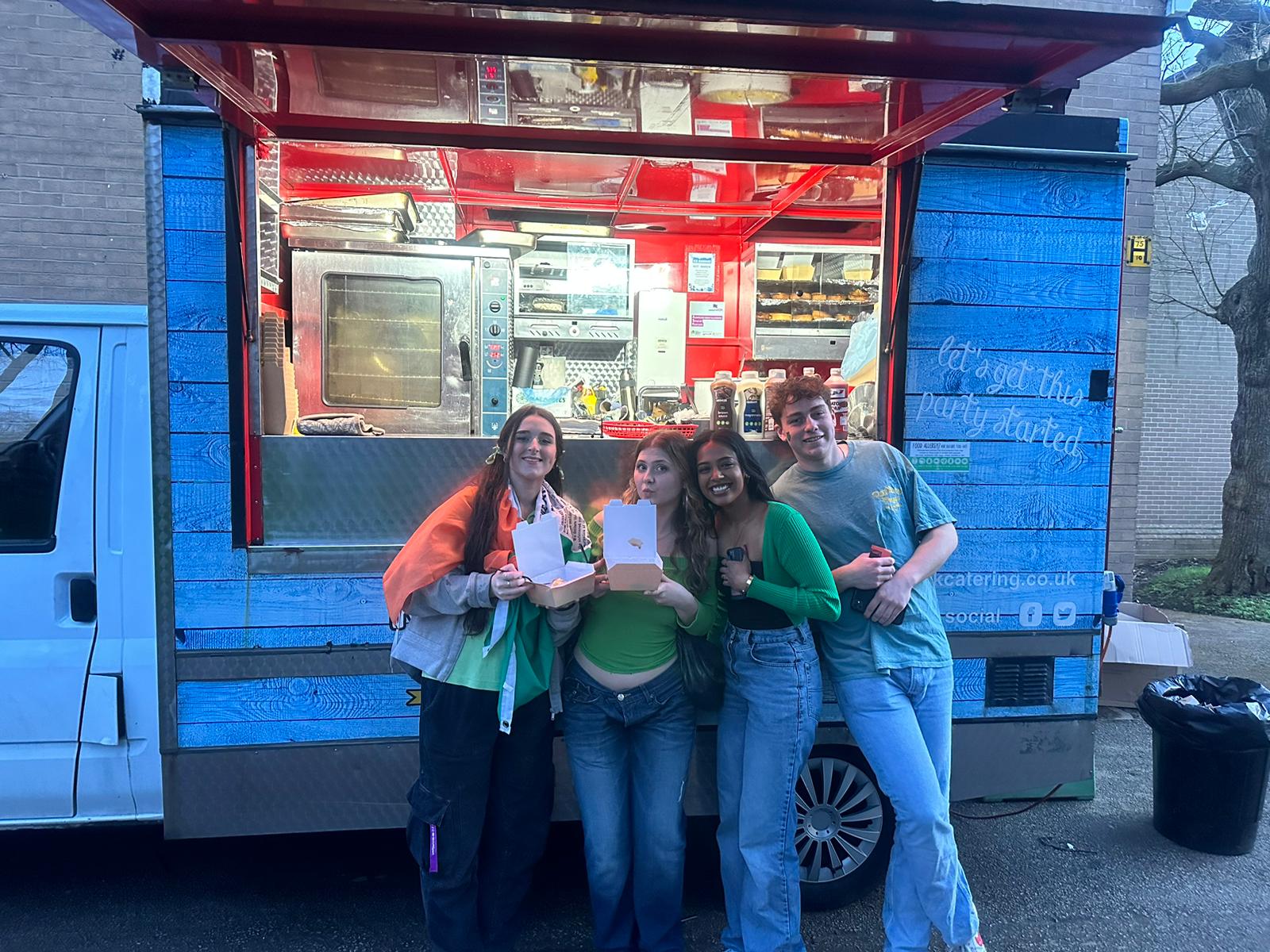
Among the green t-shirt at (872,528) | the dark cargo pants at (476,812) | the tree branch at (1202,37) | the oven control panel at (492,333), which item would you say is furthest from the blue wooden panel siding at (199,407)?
the tree branch at (1202,37)

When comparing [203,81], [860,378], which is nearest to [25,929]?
[203,81]

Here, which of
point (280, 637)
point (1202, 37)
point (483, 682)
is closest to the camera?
point (483, 682)

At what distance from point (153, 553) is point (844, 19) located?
2.93 m

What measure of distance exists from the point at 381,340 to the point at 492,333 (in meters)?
0.58

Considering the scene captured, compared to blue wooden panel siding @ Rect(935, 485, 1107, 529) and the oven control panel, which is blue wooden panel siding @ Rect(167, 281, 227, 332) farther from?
blue wooden panel siding @ Rect(935, 485, 1107, 529)

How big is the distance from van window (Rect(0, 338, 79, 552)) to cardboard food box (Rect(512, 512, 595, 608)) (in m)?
1.86

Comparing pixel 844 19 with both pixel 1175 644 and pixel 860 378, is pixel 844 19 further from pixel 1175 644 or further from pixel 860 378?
pixel 1175 644

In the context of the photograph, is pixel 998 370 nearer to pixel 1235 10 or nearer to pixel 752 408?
pixel 752 408

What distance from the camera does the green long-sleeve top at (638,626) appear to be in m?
2.86

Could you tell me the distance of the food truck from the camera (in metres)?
2.67

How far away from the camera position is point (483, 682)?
271 cm

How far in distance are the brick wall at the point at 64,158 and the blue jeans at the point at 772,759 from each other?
236 inches

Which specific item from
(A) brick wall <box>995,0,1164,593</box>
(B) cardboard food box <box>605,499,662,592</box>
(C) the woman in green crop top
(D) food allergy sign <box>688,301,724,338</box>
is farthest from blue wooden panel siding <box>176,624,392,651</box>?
(A) brick wall <box>995,0,1164,593</box>

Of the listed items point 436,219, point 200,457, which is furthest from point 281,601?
point 436,219
